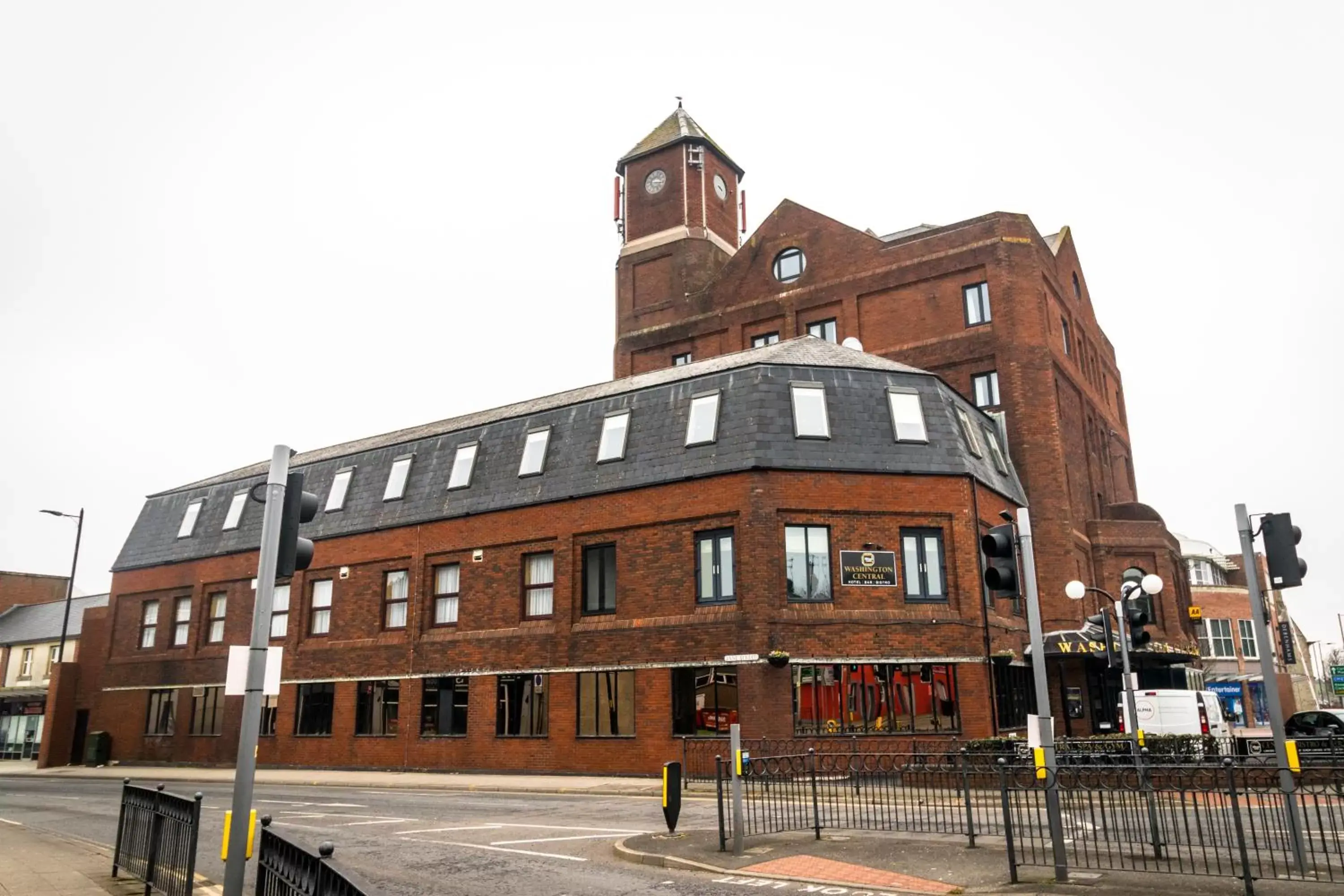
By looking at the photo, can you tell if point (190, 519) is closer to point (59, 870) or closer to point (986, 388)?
point (59, 870)

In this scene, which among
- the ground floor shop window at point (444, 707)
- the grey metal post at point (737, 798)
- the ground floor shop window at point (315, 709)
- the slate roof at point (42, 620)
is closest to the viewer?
the grey metal post at point (737, 798)

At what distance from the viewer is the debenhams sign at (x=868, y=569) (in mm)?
24766

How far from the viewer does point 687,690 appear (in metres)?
24.8

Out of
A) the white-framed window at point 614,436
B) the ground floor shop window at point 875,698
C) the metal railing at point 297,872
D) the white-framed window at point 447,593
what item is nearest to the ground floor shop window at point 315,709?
the white-framed window at point 447,593

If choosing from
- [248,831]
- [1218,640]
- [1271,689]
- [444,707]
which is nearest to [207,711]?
[444,707]

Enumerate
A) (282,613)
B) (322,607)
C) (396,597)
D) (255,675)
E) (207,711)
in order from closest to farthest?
(255,675) → (396,597) → (322,607) → (282,613) → (207,711)

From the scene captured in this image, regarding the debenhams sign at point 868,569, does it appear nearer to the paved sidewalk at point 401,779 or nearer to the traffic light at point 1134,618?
the paved sidewalk at point 401,779

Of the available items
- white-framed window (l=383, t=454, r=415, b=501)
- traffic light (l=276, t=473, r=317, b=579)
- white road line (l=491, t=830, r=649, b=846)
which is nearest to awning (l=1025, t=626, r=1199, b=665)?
white road line (l=491, t=830, r=649, b=846)

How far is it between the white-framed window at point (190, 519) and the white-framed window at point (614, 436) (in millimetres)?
19405

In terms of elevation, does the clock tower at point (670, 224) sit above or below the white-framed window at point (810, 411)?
above

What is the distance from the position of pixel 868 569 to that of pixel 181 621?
27.3 meters

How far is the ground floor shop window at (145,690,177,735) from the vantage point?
3609 cm

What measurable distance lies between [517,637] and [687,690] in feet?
19.3

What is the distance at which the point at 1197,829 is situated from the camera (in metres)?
11.5
